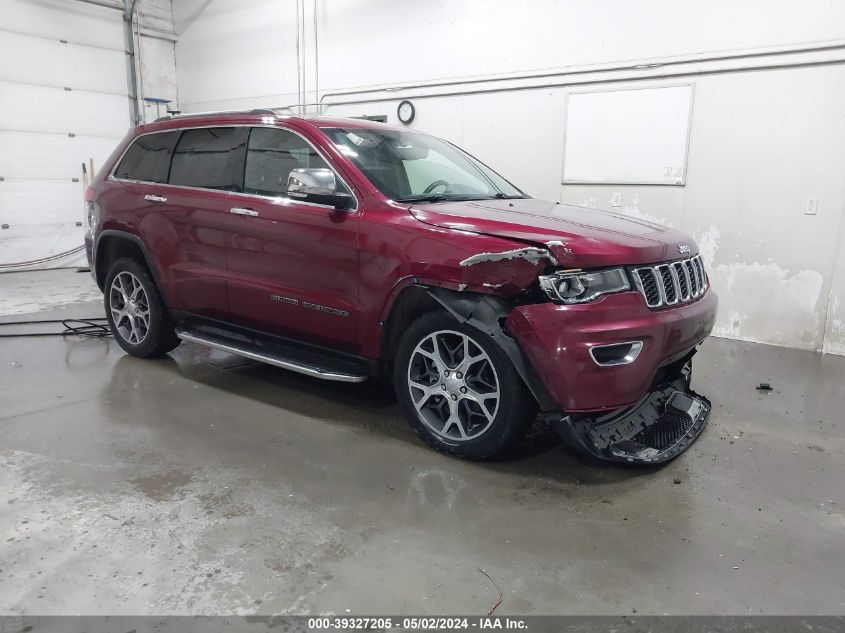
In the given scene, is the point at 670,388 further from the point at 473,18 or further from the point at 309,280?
the point at 473,18

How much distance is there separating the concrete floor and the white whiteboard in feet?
9.28

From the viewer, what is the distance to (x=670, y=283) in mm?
2811

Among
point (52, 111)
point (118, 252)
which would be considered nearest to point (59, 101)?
Result: point (52, 111)

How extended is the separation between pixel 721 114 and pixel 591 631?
512cm

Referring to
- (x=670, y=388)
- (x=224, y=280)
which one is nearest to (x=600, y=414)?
(x=670, y=388)

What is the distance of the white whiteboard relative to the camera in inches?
224

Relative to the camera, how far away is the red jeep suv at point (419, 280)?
8.42ft

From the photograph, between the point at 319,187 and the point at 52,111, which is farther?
the point at 52,111

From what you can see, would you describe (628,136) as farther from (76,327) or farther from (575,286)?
(76,327)

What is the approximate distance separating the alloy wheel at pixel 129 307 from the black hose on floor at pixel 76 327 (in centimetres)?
85

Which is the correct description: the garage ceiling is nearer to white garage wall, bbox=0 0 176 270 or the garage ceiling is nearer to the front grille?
white garage wall, bbox=0 0 176 270

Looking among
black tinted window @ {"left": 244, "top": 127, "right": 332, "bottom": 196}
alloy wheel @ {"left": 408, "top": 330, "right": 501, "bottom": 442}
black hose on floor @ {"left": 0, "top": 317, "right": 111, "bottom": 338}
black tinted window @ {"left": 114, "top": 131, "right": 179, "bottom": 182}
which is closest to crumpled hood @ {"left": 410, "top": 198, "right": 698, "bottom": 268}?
alloy wheel @ {"left": 408, "top": 330, "right": 501, "bottom": 442}

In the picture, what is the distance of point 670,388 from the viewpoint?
3258 mm

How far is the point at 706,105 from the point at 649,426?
384 centimetres
